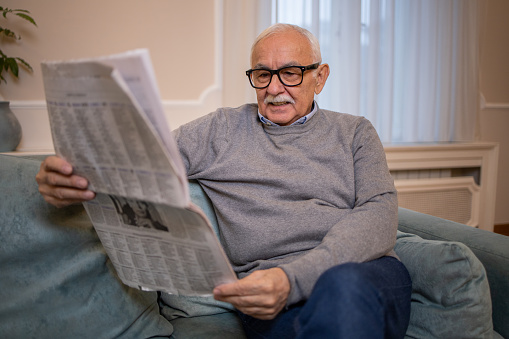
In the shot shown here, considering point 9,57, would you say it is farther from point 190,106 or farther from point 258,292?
point 258,292

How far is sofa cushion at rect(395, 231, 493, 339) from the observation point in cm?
110

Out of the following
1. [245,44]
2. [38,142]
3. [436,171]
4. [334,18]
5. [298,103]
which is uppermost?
[334,18]

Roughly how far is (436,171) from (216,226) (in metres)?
2.06

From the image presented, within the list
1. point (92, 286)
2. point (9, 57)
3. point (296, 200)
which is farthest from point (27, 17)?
point (296, 200)

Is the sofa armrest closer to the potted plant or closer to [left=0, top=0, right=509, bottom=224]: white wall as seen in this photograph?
[left=0, top=0, right=509, bottom=224]: white wall

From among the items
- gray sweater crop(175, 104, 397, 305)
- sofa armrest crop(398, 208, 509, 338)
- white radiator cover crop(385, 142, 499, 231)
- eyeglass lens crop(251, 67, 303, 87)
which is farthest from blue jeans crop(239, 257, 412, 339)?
white radiator cover crop(385, 142, 499, 231)

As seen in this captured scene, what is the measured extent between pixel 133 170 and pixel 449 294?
2.78 ft

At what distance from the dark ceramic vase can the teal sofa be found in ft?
2.55

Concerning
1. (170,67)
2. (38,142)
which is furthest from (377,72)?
(38,142)

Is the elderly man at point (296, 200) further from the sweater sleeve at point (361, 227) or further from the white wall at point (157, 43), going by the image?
the white wall at point (157, 43)

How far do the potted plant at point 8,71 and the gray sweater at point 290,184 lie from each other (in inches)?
36.4

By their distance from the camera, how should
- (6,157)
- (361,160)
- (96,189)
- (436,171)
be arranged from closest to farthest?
(96,189), (6,157), (361,160), (436,171)

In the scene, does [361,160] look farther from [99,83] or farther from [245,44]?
[245,44]

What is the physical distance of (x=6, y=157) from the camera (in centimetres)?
117
